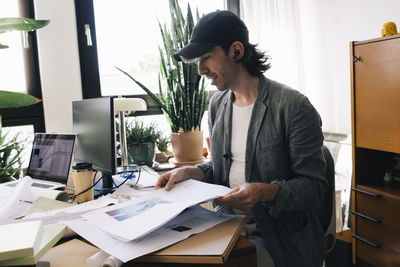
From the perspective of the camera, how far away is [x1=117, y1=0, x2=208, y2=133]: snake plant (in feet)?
8.29

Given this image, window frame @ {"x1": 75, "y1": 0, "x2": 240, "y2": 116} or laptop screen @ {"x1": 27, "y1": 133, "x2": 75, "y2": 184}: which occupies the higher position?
window frame @ {"x1": 75, "y1": 0, "x2": 240, "y2": 116}

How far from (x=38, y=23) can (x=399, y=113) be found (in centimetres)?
187

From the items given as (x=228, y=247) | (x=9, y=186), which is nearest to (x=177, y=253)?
(x=228, y=247)

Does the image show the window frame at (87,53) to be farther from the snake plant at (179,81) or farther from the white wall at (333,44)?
the white wall at (333,44)

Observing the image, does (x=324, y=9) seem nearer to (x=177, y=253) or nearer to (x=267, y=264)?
(x=267, y=264)

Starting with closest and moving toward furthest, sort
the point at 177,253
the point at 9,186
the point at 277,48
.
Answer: the point at 177,253
the point at 9,186
the point at 277,48

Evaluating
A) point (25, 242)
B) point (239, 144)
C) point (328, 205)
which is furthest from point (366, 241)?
point (25, 242)

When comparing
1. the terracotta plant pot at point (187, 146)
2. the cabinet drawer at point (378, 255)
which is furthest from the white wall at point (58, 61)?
the cabinet drawer at point (378, 255)

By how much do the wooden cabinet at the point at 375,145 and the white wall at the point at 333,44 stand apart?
49 cm

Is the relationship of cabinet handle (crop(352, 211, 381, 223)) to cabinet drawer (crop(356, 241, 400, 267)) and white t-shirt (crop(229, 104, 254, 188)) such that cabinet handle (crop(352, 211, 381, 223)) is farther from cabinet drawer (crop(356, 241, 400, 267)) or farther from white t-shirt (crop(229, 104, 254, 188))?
white t-shirt (crop(229, 104, 254, 188))

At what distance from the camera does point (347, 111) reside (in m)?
2.76

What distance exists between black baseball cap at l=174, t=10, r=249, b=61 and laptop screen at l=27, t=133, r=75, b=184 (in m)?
0.71

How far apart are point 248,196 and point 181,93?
62.7 inches

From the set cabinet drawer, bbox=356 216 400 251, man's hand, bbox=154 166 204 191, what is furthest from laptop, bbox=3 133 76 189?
cabinet drawer, bbox=356 216 400 251
